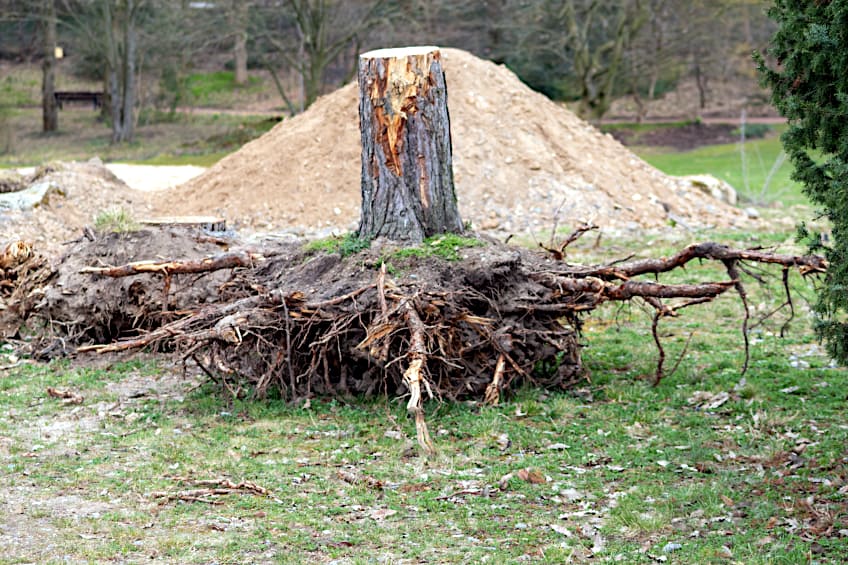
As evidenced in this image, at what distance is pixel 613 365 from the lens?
7.47 m

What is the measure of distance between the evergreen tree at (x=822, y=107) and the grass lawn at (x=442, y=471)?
0.98 meters

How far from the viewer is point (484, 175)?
1536cm

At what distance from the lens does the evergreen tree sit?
448cm


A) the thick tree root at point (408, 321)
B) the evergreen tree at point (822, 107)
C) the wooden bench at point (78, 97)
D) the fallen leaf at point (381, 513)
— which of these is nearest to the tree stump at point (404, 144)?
the thick tree root at point (408, 321)

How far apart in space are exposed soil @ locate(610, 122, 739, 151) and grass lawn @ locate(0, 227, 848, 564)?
24.6 m

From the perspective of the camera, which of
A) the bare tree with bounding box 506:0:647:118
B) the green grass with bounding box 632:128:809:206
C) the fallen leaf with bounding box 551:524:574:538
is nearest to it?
the fallen leaf with bounding box 551:524:574:538

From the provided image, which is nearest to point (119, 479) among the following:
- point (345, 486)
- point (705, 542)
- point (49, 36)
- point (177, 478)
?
point (177, 478)

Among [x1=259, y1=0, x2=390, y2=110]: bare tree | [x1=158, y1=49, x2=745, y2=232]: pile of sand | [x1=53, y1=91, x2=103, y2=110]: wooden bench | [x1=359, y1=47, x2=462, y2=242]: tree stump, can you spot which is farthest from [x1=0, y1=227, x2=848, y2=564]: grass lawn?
[x1=53, y1=91, x2=103, y2=110]: wooden bench

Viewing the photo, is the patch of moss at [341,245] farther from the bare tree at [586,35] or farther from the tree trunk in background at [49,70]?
the tree trunk in background at [49,70]

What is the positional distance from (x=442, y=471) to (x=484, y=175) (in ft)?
34.4

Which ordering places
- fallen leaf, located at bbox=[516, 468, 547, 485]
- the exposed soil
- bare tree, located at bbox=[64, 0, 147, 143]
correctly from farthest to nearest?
the exposed soil, bare tree, located at bbox=[64, 0, 147, 143], fallen leaf, located at bbox=[516, 468, 547, 485]

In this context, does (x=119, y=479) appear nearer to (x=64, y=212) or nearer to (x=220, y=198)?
(x=64, y=212)

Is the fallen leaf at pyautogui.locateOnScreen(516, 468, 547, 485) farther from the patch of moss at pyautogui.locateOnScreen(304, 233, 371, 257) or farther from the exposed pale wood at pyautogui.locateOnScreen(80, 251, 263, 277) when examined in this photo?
the exposed pale wood at pyautogui.locateOnScreen(80, 251, 263, 277)

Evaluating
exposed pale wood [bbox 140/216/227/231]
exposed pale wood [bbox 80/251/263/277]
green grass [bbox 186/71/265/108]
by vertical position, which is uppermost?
green grass [bbox 186/71/265/108]
